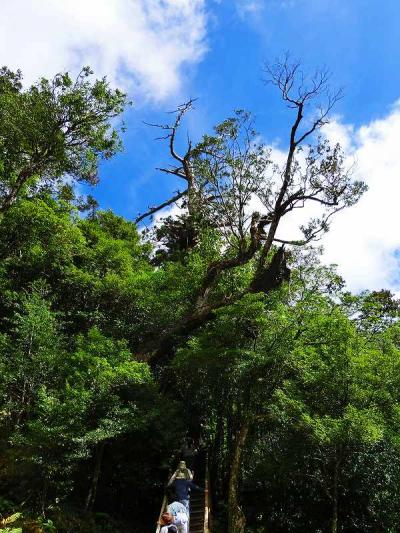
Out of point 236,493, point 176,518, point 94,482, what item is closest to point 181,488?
point 176,518

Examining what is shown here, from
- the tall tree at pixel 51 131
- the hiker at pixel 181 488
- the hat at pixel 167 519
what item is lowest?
the hat at pixel 167 519

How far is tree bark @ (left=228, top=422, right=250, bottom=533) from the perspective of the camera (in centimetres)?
1098

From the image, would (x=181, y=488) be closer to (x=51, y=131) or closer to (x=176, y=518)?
(x=176, y=518)

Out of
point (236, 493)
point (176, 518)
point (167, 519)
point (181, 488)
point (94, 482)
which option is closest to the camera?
point (167, 519)

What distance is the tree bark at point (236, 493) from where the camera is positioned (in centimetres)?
1098

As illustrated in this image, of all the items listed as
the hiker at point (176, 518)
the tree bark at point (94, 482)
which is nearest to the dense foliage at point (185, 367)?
the tree bark at point (94, 482)

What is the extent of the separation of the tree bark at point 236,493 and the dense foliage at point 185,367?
46 millimetres

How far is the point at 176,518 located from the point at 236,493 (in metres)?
3.53

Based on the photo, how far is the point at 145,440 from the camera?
12.9 meters

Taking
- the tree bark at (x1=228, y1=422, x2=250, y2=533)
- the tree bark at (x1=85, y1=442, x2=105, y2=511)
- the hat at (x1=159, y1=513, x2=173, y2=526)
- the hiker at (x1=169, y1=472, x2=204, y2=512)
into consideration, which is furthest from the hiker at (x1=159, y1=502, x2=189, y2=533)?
the tree bark at (x1=85, y1=442, x2=105, y2=511)

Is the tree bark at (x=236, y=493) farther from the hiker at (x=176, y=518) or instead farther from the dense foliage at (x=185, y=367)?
the hiker at (x=176, y=518)

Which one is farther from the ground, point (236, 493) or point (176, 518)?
point (236, 493)

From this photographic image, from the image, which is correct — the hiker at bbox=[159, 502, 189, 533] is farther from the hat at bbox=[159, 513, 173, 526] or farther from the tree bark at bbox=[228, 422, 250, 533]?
the tree bark at bbox=[228, 422, 250, 533]

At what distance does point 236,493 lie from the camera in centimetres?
1150
